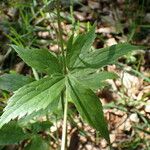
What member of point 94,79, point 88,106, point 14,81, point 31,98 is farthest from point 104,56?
point 14,81

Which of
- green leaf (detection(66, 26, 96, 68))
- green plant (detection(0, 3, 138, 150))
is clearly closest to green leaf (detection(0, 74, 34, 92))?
green plant (detection(0, 3, 138, 150))

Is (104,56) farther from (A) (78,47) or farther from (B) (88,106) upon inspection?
(B) (88,106)

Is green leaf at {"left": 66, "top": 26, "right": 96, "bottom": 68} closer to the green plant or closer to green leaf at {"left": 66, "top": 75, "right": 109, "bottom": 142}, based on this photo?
the green plant

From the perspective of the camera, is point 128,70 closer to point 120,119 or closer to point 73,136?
point 120,119

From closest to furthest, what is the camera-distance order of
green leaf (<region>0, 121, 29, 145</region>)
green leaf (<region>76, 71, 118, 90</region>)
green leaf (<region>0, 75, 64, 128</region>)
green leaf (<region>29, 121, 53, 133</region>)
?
green leaf (<region>0, 75, 64, 128</region>) < green leaf (<region>76, 71, 118, 90</region>) < green leaf (<region>0, 121, 29, 145</region>) < green leaf (<region>29, 121, 53, 133</region>)

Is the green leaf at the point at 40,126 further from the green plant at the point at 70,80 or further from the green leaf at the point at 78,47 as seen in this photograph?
the green leaf at the point at 78,47

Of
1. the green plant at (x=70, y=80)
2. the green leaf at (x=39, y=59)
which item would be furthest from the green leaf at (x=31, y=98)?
the green leaf at (x=39, y=59)

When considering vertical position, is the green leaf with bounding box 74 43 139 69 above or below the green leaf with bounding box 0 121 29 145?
above

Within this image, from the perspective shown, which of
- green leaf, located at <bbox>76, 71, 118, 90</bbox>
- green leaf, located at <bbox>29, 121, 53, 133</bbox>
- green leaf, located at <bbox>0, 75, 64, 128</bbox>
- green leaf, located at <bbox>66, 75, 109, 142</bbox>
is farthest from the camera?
green leaf, located at <bbox>29, 121, 53, 133</bbox>
